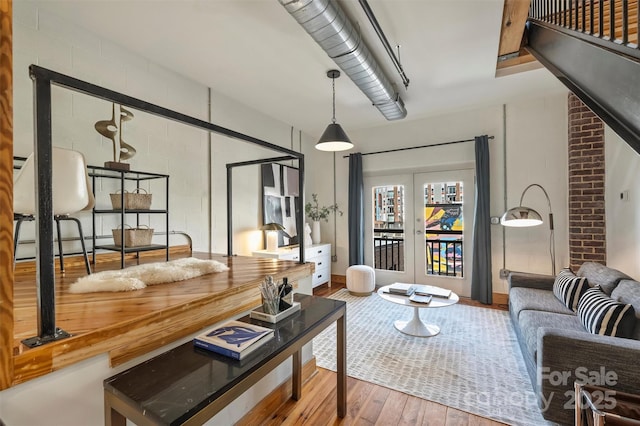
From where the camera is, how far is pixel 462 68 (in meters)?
3.03

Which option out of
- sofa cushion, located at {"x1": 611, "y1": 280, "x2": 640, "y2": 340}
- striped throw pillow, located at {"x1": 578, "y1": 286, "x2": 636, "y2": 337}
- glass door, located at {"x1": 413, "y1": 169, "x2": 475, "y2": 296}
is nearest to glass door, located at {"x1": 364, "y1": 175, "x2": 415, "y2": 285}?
glass door, located at {"x1": 413, "y1": 169, "x2": 475, "y2": 296}

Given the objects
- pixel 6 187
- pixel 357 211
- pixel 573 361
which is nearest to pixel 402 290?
pixel 573 361

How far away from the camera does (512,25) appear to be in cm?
243

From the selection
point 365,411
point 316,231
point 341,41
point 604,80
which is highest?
point 341,41

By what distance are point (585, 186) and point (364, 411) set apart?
3.80m

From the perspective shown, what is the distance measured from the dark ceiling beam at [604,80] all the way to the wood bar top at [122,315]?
1980mm

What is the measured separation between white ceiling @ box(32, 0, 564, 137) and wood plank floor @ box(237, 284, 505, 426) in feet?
9.26

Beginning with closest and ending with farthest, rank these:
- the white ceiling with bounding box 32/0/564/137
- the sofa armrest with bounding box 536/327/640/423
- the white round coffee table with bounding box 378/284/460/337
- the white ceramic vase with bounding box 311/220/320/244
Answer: the sofa armrest with bounding box 536/327/640/423 → the white ceiling with bounding box 32/0/564/137 → the white round coffee table with bounding box 378/284/460/337 → the white ceramic vase with bounding box 311/220/320/244

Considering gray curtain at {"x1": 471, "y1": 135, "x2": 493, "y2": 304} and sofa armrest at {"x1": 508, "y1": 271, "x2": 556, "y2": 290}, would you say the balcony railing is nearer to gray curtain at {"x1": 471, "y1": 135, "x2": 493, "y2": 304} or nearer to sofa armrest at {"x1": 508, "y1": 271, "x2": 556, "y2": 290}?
gray curtain at {"x1": 471, "y1": 135, "x2": 493, "y2": 304}

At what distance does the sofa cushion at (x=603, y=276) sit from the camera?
2.42m

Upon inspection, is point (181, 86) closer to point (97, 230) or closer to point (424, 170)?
point (97, 230)

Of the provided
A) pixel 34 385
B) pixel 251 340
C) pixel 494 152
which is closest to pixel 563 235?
pixel 494 152

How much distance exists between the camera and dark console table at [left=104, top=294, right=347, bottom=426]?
2.91ft

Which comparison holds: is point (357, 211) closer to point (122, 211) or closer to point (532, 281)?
point (532, 281)
